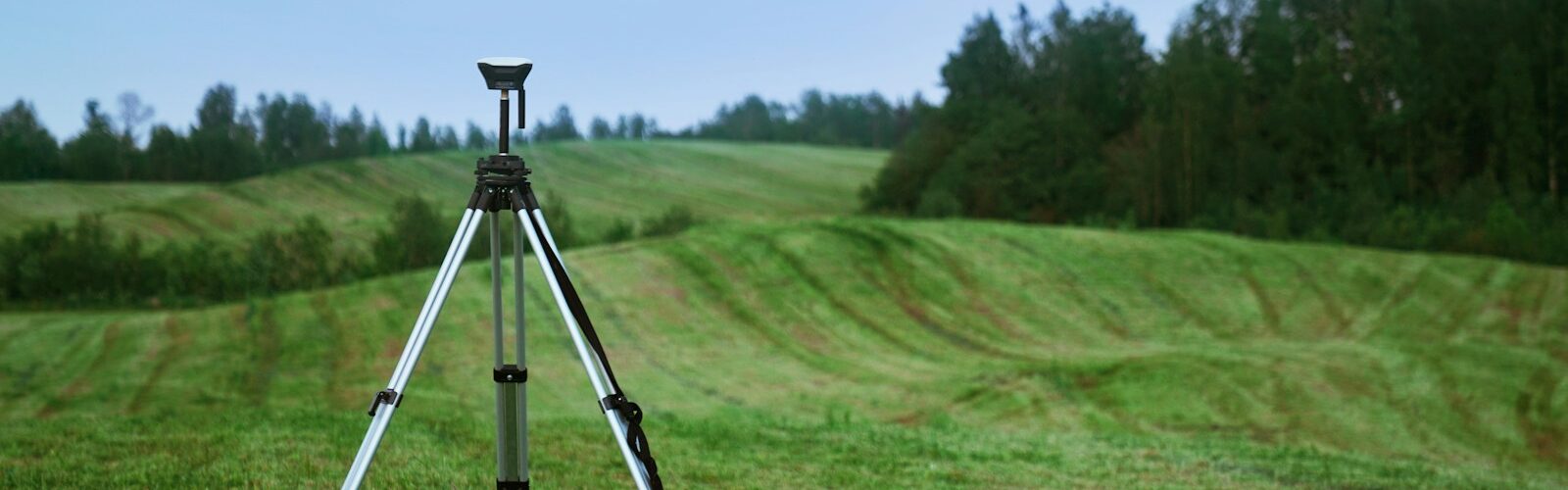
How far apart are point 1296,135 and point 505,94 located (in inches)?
1239

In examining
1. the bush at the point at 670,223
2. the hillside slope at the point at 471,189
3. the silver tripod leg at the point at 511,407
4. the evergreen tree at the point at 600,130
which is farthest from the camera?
the evergreen tree at the point at 600,130

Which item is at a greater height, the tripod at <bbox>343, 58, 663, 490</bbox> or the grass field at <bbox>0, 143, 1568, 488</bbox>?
the tripod at <bbox>343, 58, 663, 490</bbox>

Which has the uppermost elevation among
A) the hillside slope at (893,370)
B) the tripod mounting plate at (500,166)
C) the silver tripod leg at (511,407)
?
the tripod mounting plate at (500,166)

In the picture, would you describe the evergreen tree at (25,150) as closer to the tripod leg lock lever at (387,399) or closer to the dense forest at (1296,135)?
the tripod leg lock lever at (387,399)

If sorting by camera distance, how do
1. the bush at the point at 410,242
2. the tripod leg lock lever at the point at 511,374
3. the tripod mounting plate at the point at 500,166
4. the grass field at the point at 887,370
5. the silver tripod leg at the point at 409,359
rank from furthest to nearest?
the bush at the point at 410,242 < the grass field at the point at 887,370 < the tripod leg lock lever at the point at 511,374 < the tripod mounting plate at the point at 500,166 < the silver tripod leg at the point at 409,359

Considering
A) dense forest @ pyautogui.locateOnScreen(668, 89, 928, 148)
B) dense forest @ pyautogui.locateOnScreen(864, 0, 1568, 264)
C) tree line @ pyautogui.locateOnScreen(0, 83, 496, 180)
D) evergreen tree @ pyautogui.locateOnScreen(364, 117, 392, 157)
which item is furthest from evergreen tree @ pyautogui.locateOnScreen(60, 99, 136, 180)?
dense forest @ pyautogui.locateOnScreen(668, 89, 928, 148)

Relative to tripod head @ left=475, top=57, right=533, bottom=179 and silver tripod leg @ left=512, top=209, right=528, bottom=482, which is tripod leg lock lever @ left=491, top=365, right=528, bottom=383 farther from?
tripod head @ left=475, top=57, right=533, bottom=179

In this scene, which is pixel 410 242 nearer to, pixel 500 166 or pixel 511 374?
pixel 511 374

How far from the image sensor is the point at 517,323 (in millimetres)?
4191

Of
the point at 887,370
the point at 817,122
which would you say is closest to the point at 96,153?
the point at 887,370

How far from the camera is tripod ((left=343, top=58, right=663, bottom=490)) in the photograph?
3.82 m

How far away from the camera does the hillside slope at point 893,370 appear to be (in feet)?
23.6

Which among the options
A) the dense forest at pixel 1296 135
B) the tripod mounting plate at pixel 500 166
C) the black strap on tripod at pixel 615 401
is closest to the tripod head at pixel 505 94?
the tripod mounting plate at pixel 500 166

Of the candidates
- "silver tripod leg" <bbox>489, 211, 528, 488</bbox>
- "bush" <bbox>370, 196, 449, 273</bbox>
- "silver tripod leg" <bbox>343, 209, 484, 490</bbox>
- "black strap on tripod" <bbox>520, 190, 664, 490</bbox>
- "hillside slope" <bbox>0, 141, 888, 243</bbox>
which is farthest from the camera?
"bush" <bbox>370, 196, 449, 273</bbox>
